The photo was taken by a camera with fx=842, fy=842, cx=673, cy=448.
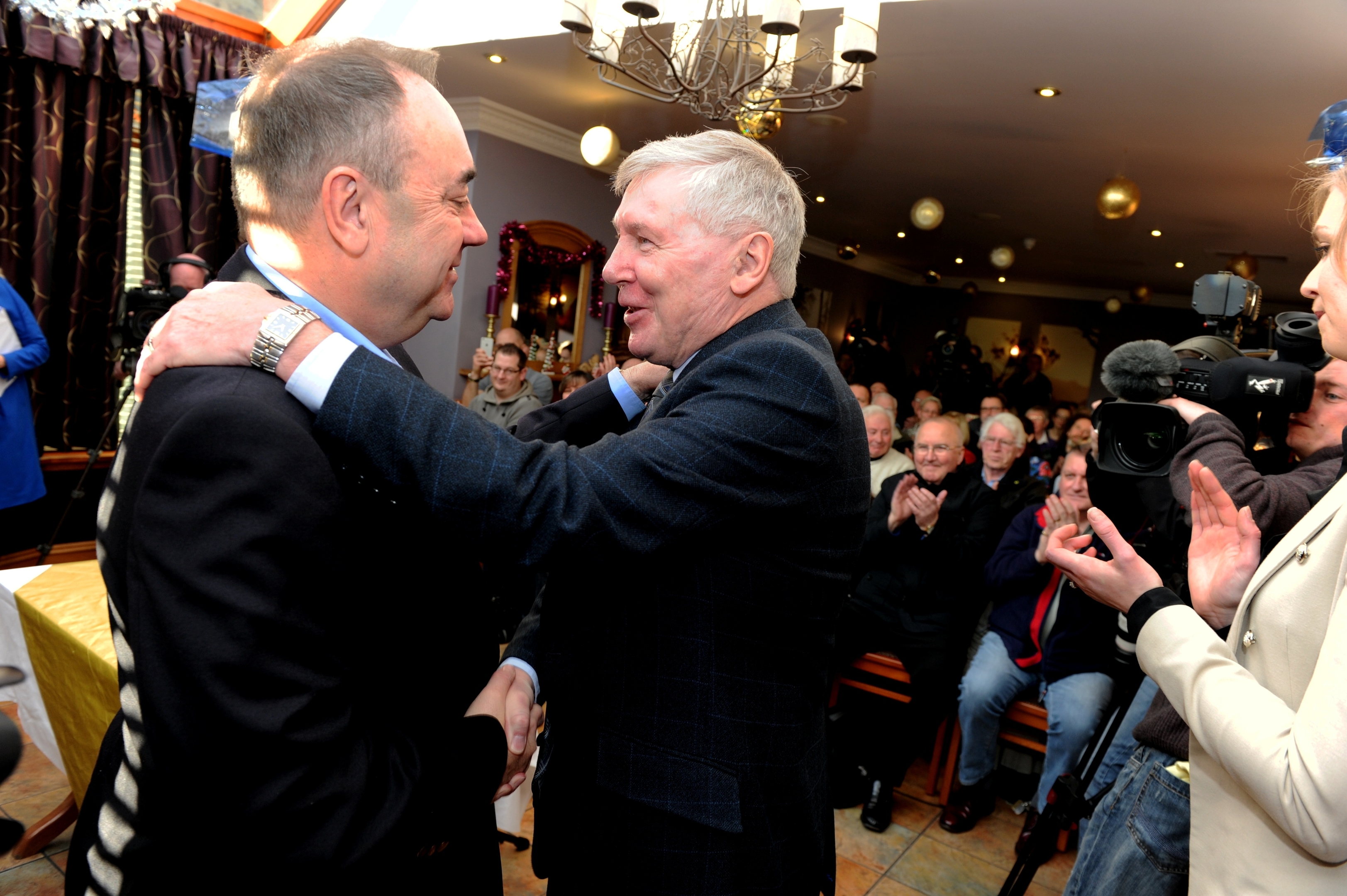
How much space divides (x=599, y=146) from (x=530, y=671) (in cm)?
463

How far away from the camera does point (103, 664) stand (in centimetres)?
175

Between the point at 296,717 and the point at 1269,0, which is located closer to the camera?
the point at 296,717

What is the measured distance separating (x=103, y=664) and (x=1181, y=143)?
6.50 metres

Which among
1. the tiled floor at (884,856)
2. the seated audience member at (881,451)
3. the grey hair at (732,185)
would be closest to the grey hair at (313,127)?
the grey hair at (732,185)

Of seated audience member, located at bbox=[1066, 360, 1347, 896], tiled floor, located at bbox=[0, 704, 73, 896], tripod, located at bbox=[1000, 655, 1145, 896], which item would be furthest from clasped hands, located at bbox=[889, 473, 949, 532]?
tiled floor, located at bbox=[0, 704, 73, 896]

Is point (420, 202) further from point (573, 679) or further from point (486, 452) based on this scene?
point (573, 679)

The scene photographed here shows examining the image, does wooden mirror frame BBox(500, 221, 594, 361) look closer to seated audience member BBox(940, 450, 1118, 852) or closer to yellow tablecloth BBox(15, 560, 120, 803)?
seated audience member BBox(940, 450, 1118, 852)

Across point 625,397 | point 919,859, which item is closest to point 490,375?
point 919,859

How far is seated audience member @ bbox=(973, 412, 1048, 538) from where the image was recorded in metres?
3.57

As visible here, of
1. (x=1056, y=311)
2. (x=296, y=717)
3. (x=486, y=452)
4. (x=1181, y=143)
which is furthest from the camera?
(x=1056, y=311)

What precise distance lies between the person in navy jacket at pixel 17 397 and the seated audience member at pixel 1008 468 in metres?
4.49

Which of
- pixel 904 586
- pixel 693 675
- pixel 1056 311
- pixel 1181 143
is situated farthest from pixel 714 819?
pixel 1056 311

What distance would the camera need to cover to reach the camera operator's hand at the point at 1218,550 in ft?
4.10

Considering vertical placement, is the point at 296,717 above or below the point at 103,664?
above
